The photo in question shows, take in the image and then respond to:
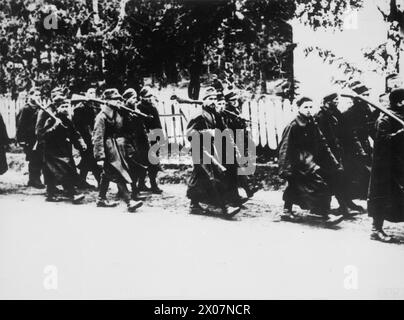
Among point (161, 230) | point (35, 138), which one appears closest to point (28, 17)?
point (35, 138)

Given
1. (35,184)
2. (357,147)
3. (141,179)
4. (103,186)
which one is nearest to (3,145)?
(35,184)

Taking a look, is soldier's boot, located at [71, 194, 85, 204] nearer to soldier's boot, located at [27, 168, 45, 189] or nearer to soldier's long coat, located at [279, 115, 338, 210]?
soldier's boot, located at [27, 168, 45, 189]

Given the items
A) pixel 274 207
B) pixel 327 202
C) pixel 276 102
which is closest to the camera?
pixel 327 202

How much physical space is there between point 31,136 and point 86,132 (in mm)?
723

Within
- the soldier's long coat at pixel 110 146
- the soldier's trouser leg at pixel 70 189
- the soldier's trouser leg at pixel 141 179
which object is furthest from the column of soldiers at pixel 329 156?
the soldier's trouser leg at pixel 70 189

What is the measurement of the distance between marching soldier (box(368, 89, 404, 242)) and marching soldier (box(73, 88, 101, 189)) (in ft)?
10.8

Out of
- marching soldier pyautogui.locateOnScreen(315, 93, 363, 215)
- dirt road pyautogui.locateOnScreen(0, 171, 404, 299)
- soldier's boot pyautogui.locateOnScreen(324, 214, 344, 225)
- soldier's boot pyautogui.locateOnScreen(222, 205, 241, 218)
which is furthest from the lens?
soldier's boot pyautogui.locateOnScreen(222, 205, 241, 218)

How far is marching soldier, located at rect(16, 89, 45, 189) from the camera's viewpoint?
20.6ft

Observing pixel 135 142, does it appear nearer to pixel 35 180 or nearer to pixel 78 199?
pixel 78 199

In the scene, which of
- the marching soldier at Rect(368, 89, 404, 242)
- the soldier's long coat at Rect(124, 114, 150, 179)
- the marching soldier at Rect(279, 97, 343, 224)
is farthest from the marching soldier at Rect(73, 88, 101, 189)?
the marching soldier at Rect(368, 89, 404, 242)

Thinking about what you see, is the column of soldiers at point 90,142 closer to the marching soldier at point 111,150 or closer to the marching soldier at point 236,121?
the marching soldier at point 111,150
